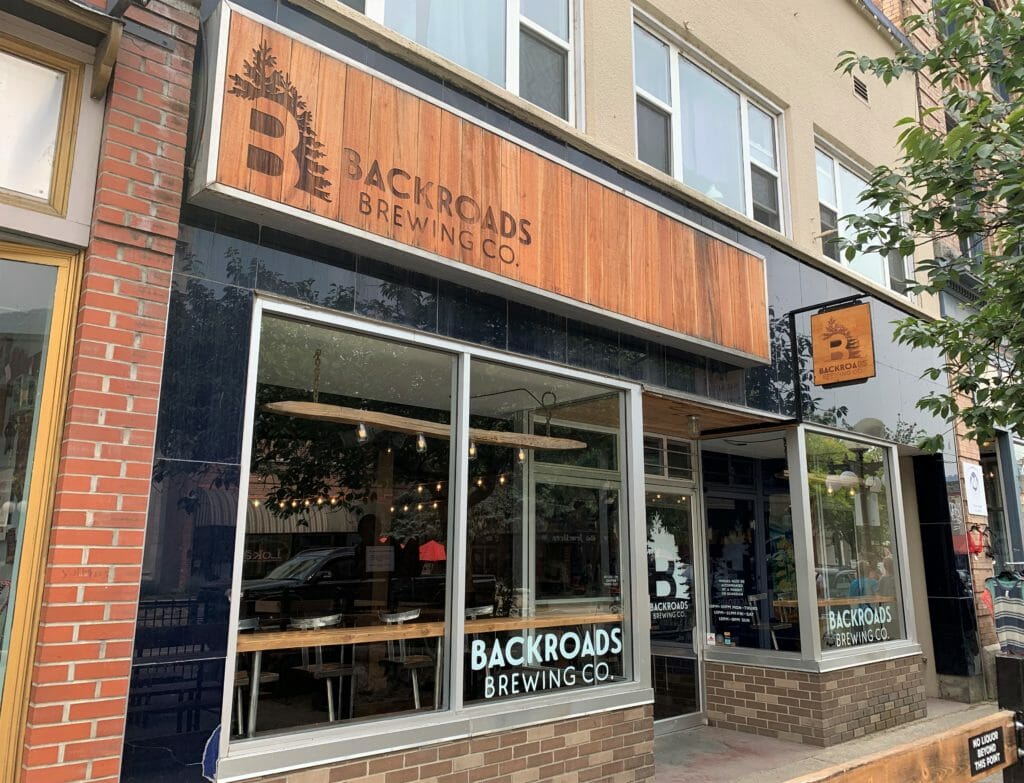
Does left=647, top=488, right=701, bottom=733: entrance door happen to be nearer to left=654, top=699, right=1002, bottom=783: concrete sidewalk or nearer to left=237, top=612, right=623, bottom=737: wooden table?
left=654, top=699, right=1002, bottom=783: concrete sidewalk

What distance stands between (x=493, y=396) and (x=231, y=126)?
2.55m

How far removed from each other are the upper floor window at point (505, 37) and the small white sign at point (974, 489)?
26.5 ft

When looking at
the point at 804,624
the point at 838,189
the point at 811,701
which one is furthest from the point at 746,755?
the point at 838,189

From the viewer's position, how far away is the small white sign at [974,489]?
10648mm

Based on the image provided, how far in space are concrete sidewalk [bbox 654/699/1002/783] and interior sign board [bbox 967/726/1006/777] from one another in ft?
5.78

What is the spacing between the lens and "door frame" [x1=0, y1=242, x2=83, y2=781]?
3.29 meters

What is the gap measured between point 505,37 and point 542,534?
160 inches

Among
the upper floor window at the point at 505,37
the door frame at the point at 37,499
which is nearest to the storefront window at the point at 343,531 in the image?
the door frame at the point at 37,499

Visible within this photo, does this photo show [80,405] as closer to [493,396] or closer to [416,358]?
[416,358]

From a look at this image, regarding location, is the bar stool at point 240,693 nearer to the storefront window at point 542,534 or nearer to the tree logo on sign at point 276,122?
the storefront window at point 542,534

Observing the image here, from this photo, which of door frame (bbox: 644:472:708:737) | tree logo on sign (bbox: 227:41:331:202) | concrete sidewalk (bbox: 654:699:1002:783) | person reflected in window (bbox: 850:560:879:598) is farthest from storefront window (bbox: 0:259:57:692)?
person reflected in window (bbox: 850:560:879:598)

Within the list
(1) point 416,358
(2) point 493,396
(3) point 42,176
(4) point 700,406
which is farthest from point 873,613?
(3) point 42,176

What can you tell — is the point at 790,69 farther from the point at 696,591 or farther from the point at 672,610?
the point at 672,610

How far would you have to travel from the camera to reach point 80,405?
349cm
